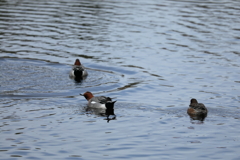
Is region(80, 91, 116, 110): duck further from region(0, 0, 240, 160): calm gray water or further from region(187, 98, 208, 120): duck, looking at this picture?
region(187, 98, 208, 120): duck

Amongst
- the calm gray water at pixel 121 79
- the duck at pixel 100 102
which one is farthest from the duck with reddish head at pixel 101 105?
the calm gray water at pixel 121 79

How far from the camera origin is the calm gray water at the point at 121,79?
12492 mm

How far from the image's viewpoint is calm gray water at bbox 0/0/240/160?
12.5m

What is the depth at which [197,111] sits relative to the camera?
14.8m

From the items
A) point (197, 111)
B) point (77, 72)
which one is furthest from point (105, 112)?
point (77, 72)

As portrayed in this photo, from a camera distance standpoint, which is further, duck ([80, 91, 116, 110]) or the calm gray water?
duck ([80, 91, 116, 110])

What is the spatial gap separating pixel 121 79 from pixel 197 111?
6364mm

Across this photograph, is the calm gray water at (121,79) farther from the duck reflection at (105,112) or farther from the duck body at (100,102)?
the duck body at (100,102)

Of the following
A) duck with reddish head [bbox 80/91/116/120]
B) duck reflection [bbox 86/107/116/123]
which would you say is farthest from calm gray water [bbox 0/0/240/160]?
duck with reddish head [bbox 80/91/116/120]

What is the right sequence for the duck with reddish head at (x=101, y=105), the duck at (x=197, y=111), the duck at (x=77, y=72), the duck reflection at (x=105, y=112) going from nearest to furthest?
the duck at (x=197, y=111) → the duck reflection at (x=105, y=112) → the duck with reddish head at (x=101, y=105) → the duck at (x=77, y=72)

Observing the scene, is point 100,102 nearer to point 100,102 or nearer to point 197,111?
point 100,102

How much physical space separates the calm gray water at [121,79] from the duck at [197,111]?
252 mm

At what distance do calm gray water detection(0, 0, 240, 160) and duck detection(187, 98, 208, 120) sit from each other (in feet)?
0.83

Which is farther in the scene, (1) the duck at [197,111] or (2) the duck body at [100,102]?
(2) the duck body at [100,102]
